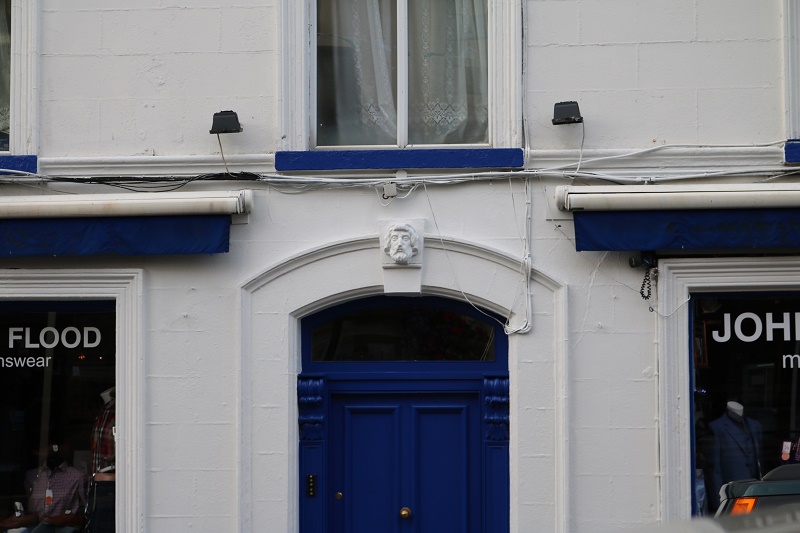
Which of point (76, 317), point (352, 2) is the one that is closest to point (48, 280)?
point (76, 317)

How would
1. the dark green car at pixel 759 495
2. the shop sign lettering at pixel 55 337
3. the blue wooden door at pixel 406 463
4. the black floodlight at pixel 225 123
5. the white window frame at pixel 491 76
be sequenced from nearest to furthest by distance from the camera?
the dark green car at pixel 759 495, the black floodlight at pixel 225 123, the white window frame at pixel 491 76, the blue wooden door at pixel 406 463, the shop sign lettering at pixel 55 337

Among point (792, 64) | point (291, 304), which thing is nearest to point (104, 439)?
point (291, 304)

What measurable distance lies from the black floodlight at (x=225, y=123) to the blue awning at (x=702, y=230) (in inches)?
Result: 109

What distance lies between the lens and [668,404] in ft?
25.4

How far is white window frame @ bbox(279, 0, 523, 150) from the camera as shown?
8.02m

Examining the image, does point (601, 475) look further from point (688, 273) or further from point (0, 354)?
point (0, 354)

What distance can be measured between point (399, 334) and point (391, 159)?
136 centimetres

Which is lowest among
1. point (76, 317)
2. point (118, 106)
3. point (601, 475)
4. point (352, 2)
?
point (601, 475)

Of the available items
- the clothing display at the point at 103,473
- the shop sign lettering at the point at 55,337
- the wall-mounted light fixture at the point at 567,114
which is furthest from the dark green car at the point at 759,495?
the shop sign lettering at the point at 55,337

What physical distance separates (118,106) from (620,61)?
151 inches

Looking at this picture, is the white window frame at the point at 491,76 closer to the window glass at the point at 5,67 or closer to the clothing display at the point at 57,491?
the window glass at the point at 5,67

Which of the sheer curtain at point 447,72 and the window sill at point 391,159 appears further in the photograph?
the sheer curtain at point 447,72

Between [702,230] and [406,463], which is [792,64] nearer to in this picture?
[702,230]

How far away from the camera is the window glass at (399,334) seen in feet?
27.0
